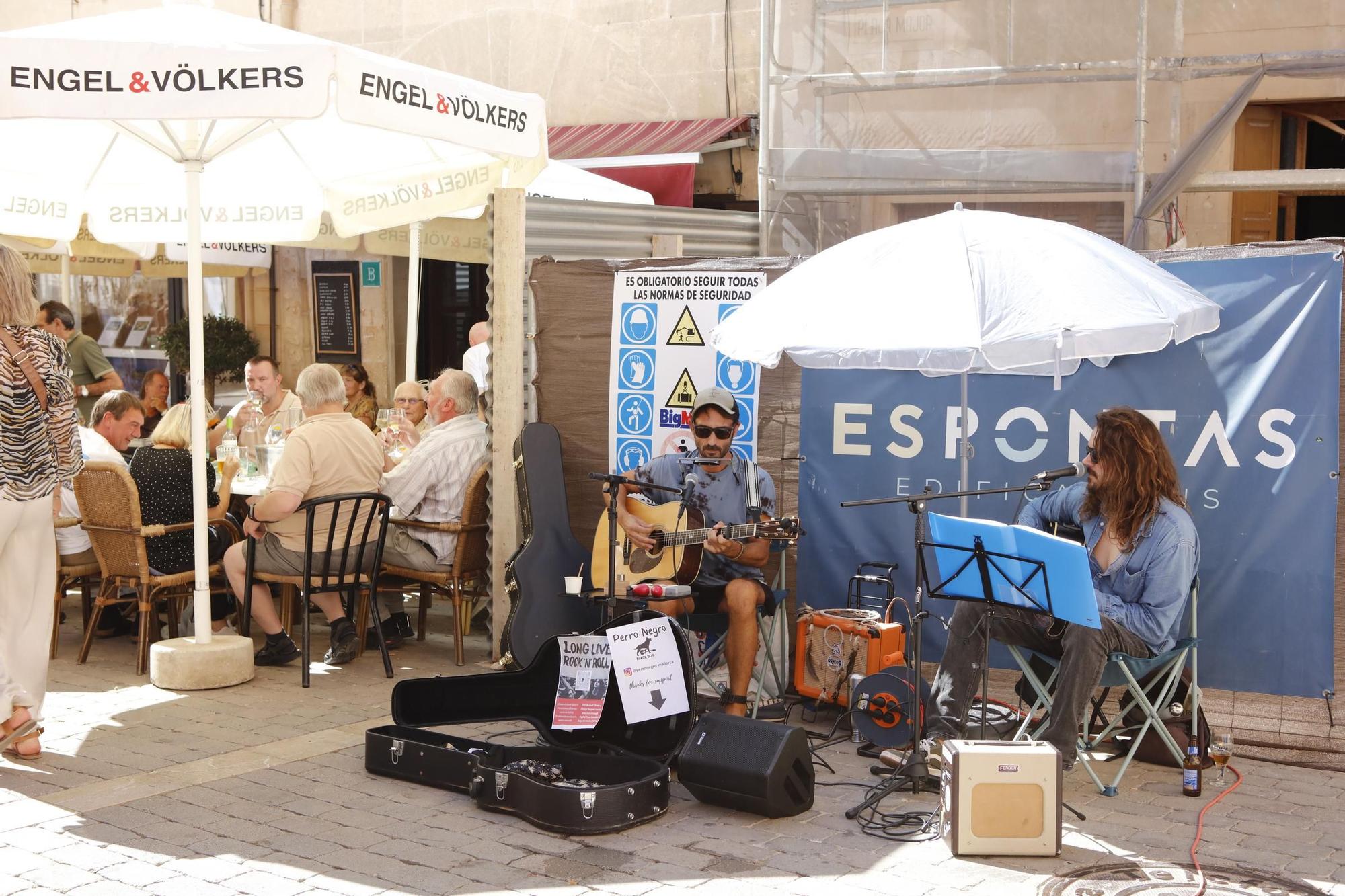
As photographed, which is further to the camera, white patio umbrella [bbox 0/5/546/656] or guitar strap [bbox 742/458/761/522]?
guitar strap [bbox 742/458/761/522]

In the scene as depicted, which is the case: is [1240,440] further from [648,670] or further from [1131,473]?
[648,670]

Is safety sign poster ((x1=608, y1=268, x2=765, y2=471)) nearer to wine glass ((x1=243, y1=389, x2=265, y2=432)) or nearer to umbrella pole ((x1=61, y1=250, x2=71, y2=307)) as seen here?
wine glass ((x1=243, y1=389, x2=265, y2=432))

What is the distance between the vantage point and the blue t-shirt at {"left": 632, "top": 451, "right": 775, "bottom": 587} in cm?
629

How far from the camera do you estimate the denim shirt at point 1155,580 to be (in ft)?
17.3

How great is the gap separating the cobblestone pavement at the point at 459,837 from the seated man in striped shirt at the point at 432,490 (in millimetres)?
1429

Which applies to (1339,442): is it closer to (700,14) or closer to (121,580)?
(121,580)

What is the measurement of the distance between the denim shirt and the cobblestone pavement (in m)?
0.64

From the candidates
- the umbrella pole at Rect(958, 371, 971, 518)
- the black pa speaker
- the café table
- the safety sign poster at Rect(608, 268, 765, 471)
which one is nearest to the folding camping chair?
the umbrella pole at Rect(958, 371, 971, 518)

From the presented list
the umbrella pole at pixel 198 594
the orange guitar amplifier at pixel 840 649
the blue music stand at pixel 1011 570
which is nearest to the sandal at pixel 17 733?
the umbrella pole at pixel 198 594

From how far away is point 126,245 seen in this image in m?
11.0

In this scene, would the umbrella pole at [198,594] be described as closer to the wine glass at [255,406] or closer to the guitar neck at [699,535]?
the wine glass at [255,406]

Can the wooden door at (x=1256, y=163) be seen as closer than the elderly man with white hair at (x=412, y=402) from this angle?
No

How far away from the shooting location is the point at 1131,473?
17.6 ft

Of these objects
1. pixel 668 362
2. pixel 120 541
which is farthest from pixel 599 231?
pixel 120 541
